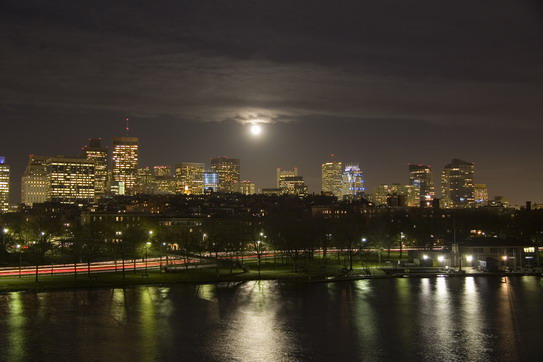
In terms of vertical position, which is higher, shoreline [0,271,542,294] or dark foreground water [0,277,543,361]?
shoreline [0,271,542,294]

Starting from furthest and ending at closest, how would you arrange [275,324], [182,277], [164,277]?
[182,277] < [164,277] < [275,324]

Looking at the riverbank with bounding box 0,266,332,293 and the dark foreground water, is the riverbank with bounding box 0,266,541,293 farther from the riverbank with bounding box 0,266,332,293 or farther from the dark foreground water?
the dark foreground water

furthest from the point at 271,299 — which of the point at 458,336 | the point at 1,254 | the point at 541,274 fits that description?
the point at 1,254

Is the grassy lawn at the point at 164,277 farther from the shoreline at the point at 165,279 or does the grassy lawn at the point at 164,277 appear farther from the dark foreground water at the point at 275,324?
the dark foreground water at the point at 275,324

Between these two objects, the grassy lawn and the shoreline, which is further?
the grassy lawn

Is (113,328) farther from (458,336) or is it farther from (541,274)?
(541,274)

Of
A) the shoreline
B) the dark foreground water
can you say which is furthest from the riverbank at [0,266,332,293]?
the dark foreground water

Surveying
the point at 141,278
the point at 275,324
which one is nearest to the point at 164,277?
the point at 141,278

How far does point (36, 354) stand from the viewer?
989 inches

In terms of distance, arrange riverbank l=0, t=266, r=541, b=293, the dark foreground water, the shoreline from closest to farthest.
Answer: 1. the dark foreground water
2. the shoreline
3. riverbank l=0, t=266, r=541, b=293

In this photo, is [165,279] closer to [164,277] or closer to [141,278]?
[164,277]

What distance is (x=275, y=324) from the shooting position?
31500 millimetres

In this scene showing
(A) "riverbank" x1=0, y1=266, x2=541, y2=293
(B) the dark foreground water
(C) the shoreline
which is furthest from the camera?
(A) "riverbank" x1=0, y1=266, x2=541, y2=293

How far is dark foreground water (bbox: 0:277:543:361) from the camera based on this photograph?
84.1 ft
